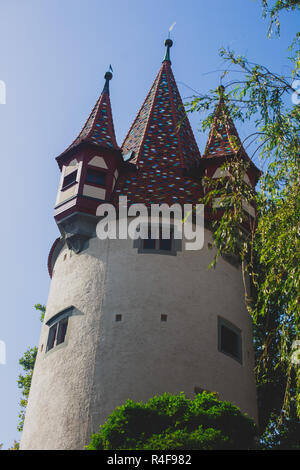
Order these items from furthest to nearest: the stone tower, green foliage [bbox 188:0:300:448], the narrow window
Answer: the narrow window, the stone tower, green foliage [bbox 188:0:300:448]

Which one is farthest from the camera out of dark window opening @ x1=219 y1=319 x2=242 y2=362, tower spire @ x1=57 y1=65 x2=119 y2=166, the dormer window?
tower spire @ x1=57 y1=65 x2=119 y2=166

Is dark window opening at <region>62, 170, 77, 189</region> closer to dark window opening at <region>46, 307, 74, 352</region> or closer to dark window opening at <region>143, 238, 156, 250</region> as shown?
dark window opening at <region>143, 238, 156, 250</region>

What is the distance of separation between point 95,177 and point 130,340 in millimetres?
5212

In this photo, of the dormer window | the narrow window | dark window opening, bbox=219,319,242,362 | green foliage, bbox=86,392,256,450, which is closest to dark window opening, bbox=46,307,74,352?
the narrow window

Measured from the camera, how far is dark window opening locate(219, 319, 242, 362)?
15.3m

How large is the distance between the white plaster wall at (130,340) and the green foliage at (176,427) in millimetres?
2676

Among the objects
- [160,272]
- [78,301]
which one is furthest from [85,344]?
[160,272]

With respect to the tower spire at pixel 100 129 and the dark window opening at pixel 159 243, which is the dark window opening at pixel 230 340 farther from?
the tower spire at pixel 100 129

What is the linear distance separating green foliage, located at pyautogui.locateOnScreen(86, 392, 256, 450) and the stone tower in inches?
105

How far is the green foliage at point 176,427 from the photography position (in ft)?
33.2

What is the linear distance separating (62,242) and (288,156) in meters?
8.96

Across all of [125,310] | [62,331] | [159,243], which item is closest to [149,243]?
[159,243]

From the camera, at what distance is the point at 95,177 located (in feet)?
58.0

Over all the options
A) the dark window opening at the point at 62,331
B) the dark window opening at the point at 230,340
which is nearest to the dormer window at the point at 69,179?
the dark window opening at the point at 62,331
